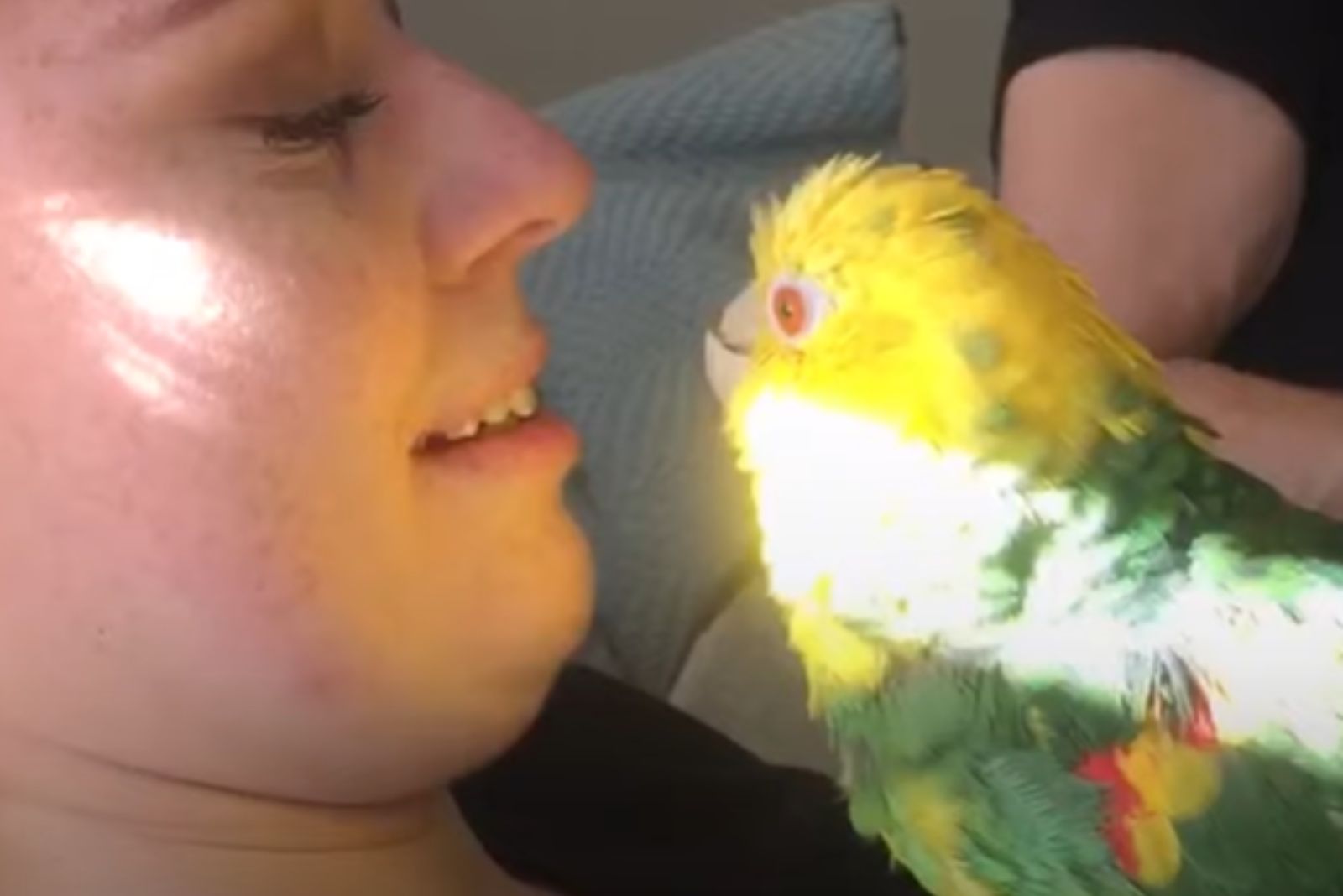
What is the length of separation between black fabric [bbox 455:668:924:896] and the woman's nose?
0.72 ft

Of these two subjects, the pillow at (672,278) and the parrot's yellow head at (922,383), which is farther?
the pillow at (672,278)

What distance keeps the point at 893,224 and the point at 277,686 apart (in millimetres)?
182

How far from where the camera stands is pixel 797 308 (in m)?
0.57

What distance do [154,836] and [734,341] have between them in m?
0.20

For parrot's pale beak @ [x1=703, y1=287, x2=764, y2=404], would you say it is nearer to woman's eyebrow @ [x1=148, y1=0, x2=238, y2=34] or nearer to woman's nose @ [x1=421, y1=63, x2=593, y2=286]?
woman's nose @ [x1=421, y1=63, x2=593, y2=286]

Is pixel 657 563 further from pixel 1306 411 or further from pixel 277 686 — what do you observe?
pixel 277 686

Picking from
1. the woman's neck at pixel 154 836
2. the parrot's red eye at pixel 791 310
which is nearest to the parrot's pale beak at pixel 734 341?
the parrot's red eye at pixel 791 310

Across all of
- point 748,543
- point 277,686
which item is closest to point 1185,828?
point 277,686

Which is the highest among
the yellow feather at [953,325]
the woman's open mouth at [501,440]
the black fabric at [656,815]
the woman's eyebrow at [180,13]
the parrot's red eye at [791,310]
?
the woman's eyebrow at [180,13]

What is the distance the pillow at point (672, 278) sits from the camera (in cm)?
93

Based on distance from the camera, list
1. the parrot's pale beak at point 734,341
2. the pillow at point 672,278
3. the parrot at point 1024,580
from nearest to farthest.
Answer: the parrot at point 1024,580
the parrot's pale beak at point 734,341
the pillow at point 672,278

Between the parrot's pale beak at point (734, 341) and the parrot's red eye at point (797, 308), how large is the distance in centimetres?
2

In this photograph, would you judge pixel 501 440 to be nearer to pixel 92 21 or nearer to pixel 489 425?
pixel 489 425

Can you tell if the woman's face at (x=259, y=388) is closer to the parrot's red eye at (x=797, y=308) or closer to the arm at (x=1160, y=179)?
the parrot's red eye at (x=797, y=308)
